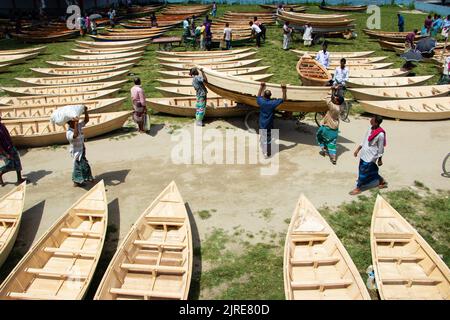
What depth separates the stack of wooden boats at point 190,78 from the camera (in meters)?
13.9

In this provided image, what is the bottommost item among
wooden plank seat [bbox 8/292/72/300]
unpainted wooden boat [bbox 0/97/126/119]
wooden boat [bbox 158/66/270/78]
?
wooden plank seat [bbox 8/292/72/300]

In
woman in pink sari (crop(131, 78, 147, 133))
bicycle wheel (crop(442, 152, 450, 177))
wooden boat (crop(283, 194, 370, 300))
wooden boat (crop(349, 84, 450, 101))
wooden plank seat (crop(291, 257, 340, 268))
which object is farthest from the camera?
wooden boat (crop(349, 84, 450, 101))

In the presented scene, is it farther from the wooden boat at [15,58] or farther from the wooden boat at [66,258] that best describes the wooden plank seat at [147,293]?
the wooden boat at [15,58]

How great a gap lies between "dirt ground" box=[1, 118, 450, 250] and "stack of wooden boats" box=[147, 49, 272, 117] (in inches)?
71.7

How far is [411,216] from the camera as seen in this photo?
8.22m

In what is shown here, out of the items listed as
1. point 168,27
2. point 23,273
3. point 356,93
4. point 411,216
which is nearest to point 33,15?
point 168,27

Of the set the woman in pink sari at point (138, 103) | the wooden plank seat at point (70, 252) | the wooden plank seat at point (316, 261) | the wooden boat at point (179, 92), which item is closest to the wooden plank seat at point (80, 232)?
the wooden plank seat at point (70, 252)

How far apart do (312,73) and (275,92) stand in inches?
139

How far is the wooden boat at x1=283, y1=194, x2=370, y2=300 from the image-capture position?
578 centimetres

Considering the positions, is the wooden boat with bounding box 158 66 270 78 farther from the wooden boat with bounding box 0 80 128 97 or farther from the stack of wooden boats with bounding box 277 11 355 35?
the stack of wooden boats with bounding box 277 11 355 35

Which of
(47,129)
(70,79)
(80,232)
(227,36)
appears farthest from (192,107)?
(227,36)

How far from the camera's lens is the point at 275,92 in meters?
11.3

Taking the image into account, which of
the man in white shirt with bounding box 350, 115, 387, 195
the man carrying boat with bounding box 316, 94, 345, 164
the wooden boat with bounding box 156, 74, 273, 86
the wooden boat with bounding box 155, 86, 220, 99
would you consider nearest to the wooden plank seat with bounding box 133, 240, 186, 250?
the man in white shirt with bounding box 350, 115, 387, 195

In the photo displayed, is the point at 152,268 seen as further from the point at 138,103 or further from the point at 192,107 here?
the point at 192,107
